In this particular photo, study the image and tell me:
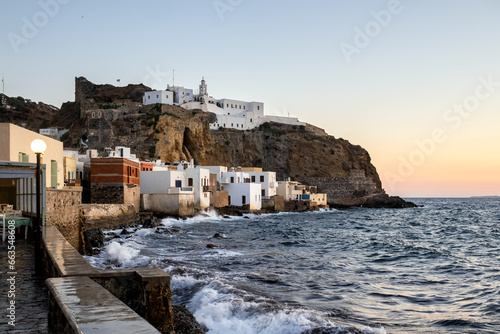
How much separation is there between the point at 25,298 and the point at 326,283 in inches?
381

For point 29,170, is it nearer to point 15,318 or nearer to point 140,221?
point 15,318

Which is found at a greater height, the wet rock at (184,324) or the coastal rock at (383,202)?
the wet rock at (184,324)

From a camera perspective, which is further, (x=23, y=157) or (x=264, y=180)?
(x=264, y=180)

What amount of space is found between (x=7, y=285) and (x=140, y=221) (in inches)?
1129

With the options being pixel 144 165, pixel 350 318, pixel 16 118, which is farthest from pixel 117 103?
pixel 350 318

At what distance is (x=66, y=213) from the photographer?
17.0 meters

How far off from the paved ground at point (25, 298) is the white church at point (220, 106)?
7171 centimetres

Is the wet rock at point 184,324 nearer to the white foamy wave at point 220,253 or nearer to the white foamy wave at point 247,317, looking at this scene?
the white foamy wave at point 247,317

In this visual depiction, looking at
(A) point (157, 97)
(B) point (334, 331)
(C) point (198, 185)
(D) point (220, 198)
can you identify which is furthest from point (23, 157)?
(A) point (157, 97)

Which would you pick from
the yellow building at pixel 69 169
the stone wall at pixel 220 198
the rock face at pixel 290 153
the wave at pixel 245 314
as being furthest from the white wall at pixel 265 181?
the wave at pixel 245 314

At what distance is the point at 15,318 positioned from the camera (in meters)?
6.17

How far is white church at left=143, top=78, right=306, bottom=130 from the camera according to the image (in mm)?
80938

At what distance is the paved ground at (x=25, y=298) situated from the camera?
5906mm

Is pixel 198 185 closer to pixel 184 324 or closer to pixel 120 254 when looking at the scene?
pixel 120 254
